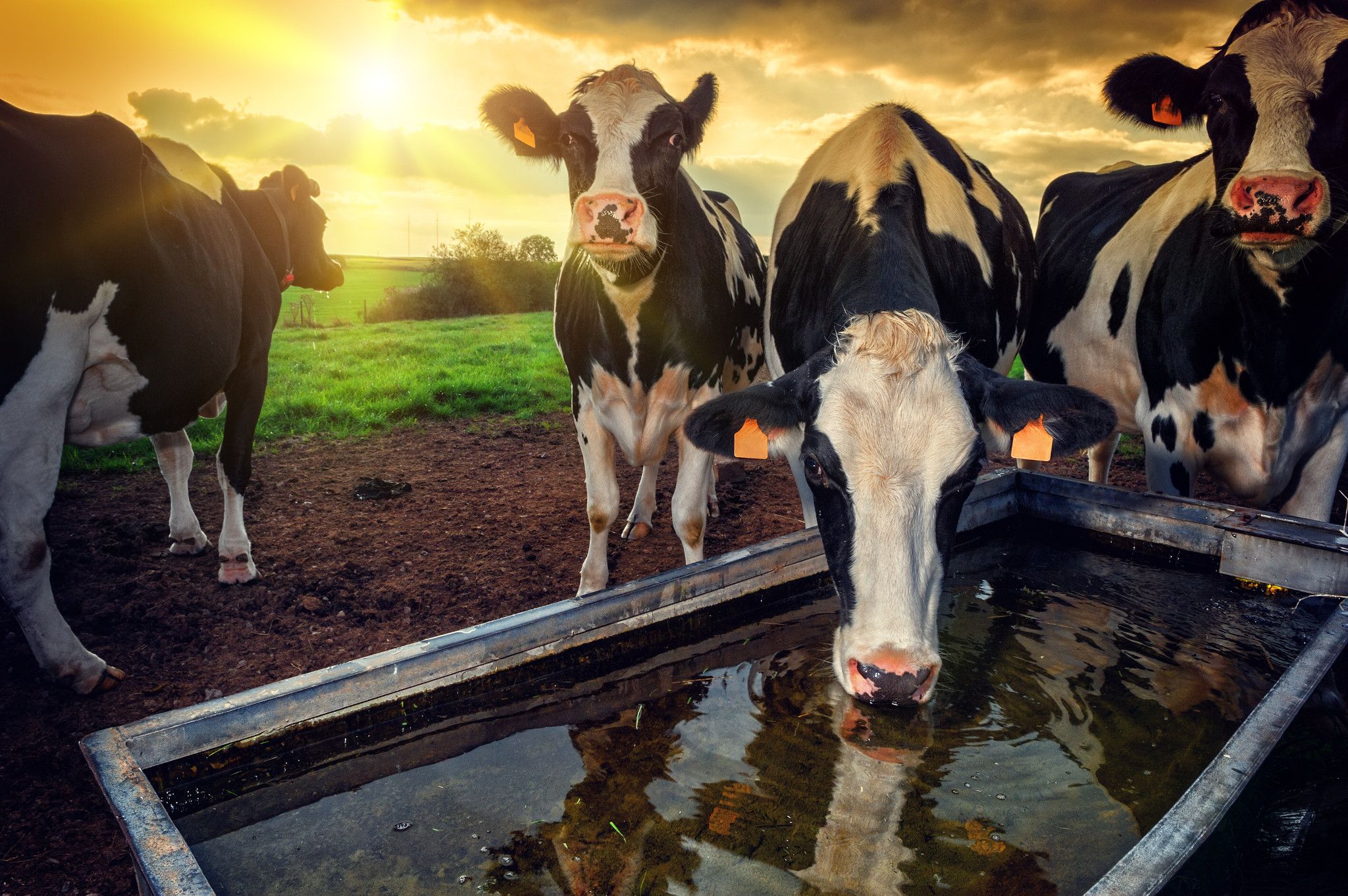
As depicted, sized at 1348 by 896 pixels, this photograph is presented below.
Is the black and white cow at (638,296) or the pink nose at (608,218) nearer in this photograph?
the pink nose at (608,218)

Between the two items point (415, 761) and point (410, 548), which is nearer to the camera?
point (415, 761)

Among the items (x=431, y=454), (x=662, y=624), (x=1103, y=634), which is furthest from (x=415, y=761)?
Answer: (x=431, y=454)

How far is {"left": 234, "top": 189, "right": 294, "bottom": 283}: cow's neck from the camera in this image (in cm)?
612

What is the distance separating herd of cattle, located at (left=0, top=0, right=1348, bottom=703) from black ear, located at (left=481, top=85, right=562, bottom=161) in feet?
0.06

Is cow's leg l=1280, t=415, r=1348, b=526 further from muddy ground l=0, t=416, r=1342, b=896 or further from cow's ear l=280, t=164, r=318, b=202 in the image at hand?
cow's ear l=280, t=164, r=318, b=202

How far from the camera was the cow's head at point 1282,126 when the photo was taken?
306 cm

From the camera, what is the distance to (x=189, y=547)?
5293mm

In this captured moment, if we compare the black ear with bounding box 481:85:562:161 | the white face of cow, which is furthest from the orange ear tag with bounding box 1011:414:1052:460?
the black ear with bounding box 481:85:562:161

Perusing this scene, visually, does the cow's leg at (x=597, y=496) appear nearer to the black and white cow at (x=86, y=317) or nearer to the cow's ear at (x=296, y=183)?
the black and white cow at (x=86, y=317)

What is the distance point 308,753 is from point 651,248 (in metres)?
2.43

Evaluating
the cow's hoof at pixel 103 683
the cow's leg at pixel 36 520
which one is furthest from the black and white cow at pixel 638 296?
the cow's leg at pixel 36 520

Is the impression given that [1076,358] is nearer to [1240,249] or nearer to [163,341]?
[1240,249]

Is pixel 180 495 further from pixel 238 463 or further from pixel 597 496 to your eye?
pixel 597 496

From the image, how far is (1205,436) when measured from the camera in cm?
397
